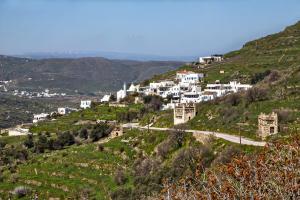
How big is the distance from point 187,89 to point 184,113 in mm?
22150

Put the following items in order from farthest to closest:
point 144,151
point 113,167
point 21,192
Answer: point 144,151
point 113,167
point 21,192

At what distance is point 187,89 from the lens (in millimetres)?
68625

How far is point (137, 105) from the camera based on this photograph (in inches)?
2542

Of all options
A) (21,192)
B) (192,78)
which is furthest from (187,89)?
(21,192)

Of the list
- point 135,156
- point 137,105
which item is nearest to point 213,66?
point 137,105

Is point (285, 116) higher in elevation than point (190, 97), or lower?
higher

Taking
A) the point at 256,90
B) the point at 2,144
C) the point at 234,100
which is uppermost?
the point at 256,90

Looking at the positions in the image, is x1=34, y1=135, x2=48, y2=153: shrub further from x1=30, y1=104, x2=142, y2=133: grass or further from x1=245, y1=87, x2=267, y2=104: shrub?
x1=245, y1=87, x2=267, y2=104: shrub

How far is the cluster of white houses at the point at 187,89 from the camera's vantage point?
6059 cm

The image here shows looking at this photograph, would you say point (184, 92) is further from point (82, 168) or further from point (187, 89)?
point (82, 168)

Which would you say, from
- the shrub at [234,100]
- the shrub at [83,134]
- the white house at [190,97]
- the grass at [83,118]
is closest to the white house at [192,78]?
the white house at [190,97]

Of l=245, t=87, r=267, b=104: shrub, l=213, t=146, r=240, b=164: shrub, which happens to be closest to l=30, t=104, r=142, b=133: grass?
l=245, t=87, r=267, b=104: shrub

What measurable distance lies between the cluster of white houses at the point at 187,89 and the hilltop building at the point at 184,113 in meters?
10.2

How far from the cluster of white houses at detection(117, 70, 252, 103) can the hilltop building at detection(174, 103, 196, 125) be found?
10.2 meters
